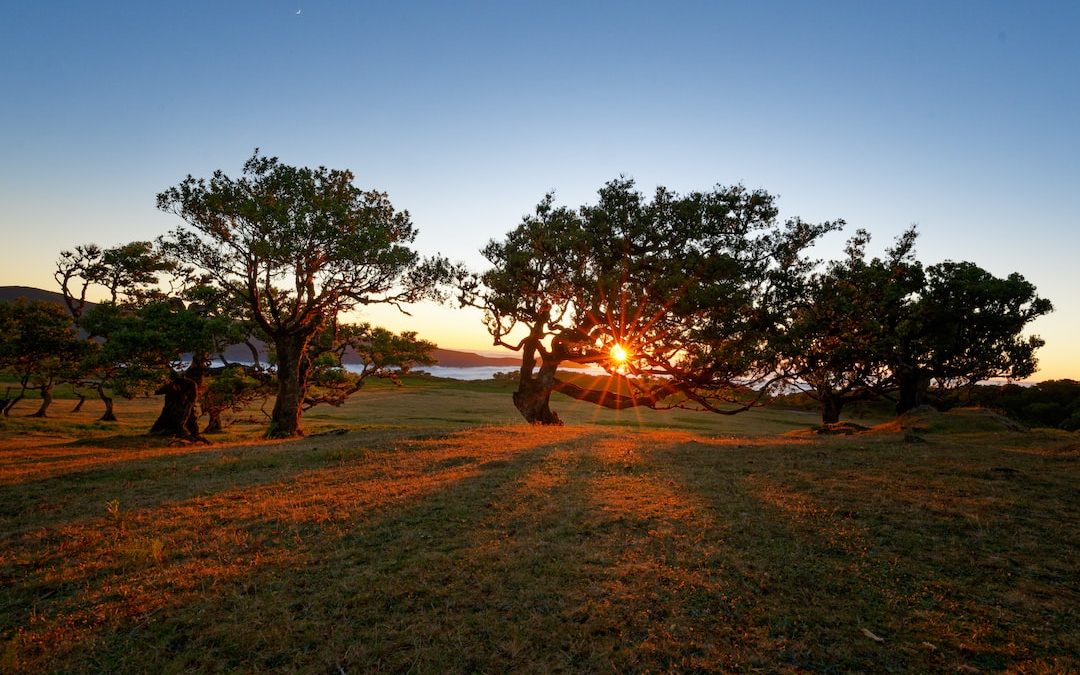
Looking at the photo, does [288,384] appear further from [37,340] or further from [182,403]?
[37,340]

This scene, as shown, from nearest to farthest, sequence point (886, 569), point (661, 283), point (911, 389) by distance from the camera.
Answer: point (886, 569)
point (661, 283)
point (911, 389)

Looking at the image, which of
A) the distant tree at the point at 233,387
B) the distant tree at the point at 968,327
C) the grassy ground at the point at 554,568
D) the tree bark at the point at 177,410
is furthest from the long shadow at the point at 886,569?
the tree bark at the point at 177,410

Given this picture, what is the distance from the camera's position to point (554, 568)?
19.2 feet

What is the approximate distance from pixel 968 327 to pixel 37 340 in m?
45.8

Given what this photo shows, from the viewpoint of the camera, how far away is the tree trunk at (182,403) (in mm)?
23984

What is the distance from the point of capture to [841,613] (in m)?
4.76

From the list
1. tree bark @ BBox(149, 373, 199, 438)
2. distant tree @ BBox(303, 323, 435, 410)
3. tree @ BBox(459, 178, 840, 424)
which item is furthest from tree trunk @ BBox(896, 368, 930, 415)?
tree bark @ BBox(149, 373, 199, 438)

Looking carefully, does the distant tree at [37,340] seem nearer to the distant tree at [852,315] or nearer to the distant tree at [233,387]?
the distant tree at [233,387]

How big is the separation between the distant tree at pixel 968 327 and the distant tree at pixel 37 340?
133 feet

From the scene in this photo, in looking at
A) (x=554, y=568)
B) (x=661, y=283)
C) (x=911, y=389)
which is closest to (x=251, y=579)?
(x=554, y=568)

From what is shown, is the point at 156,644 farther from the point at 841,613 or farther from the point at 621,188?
the point at 621,188

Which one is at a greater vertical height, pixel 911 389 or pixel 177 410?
pixel 911 389

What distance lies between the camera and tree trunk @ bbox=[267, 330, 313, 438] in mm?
23438

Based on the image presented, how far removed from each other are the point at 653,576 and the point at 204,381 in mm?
27211
